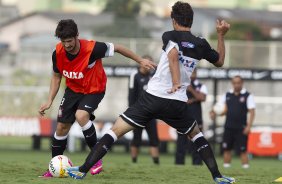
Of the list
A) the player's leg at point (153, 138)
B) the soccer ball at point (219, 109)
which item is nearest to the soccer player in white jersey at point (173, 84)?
the player's leg at point (153, 138)

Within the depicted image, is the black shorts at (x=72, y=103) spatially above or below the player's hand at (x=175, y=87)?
below

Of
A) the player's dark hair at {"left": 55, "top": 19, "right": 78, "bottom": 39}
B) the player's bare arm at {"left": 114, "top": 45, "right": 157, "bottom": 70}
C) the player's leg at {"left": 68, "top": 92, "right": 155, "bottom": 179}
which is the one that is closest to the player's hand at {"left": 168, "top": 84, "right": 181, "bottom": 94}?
the player's leg at {"left": 68, "top": 92, "right": 155, "bottom": 179}

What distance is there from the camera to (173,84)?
11.6 m

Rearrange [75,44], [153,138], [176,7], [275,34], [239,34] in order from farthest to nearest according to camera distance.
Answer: [275,34] → [239,34] → [153,138] → [75,44] → [176,7]

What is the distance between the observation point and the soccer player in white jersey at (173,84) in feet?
38.4

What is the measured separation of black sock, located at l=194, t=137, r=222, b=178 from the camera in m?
11.9

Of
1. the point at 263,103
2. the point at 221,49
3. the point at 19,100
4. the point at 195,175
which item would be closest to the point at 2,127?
the point at 19,100

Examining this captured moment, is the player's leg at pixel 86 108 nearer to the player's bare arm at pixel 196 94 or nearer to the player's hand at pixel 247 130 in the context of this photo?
the player's bare arm at pixel 196 94

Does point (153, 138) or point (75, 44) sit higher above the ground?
point (75, 44)

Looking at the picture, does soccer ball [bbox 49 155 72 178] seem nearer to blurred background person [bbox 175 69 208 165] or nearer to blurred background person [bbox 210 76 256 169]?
blurred background person [bbox 175 69 208 165]

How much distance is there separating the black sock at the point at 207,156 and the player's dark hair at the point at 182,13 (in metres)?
1.54

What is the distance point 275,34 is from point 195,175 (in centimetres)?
6033

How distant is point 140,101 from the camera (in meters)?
11.9

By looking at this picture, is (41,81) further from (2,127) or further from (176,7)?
(176,7)
